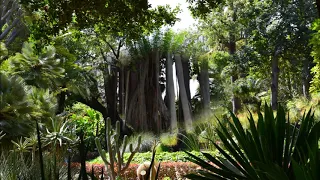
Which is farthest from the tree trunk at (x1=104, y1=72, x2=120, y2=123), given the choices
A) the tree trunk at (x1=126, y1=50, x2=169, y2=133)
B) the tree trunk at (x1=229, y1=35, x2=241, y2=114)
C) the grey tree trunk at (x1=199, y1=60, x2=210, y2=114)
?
the tree trunk at (x1=229, y1=35, x2=241, y2=114)

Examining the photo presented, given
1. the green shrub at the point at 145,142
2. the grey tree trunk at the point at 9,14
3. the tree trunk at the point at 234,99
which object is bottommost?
the green shrub at the point at 145,142

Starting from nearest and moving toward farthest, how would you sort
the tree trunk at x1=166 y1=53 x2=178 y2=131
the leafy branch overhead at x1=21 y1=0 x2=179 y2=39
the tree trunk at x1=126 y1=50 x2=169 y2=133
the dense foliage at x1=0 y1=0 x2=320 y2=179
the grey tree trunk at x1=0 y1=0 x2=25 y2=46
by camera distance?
the leafy branch overhead at x1=21 y1=0 x2=179 y2=39
the dense foliage at x1=0 y1=0 x2=320 y2=179
the grey tree trunk at x1=0 y1=0 x2=25 y2=46
the tree trunk at x1=126 y1=50 x2=169 y2=133
the tree trunk at x1=166 y1=53 x2=178 y2=131

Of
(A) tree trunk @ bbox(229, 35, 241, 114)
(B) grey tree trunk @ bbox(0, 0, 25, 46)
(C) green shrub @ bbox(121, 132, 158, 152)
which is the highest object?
(B) grey tree trunk @ bbox(0, 0, 25, 46)

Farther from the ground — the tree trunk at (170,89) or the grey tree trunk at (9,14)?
the grey tree trunk at (9,14)

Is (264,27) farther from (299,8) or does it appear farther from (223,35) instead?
(223,35)

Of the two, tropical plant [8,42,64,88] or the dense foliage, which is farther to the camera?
tropical plant [8,42,64,88]

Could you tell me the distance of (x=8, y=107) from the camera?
11.0 metres

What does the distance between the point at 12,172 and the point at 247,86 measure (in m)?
23.1

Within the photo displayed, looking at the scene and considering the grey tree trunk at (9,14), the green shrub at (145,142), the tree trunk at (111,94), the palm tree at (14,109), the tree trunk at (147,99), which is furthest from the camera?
the tree trunk at (111,94)

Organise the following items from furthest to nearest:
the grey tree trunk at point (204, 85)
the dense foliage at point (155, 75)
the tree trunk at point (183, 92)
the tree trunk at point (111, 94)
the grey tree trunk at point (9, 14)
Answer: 1. the grey tree trunk at point (204, 85)
2. the tree trunk at point (183, 92)
3. the tree trunk at point (111, 94)
4. the grey tree trunk at point (9, 14)
5. the dense foliage at point (155, 75)

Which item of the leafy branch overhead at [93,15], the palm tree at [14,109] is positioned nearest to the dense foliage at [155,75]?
the palm tree at [14,109]

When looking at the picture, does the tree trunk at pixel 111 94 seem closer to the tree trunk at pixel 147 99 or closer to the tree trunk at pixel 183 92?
the tree trunk at pixel 147 99

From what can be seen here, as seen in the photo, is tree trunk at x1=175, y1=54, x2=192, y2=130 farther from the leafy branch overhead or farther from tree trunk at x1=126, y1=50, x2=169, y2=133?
the leafy branch overhead

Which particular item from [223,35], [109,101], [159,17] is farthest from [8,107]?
[223,35]
